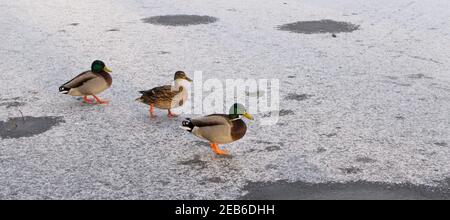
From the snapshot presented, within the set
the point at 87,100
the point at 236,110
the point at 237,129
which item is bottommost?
the point at 87,100

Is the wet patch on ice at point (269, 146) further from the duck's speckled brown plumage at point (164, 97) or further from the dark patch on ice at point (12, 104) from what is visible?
the dark patch on ice at point (12, 104)

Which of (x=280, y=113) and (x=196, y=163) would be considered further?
(x=280, y=113)

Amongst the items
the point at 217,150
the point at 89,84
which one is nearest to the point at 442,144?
the point at 217,150

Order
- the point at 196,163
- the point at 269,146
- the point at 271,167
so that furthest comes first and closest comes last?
the point at 269,146
the point at 196,163
the point at 271,167

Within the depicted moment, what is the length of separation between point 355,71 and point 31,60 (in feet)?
11.7

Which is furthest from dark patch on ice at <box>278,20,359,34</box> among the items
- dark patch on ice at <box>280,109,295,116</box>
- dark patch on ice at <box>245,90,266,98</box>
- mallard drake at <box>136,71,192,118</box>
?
mallard drake at <box>136,71,192,118</box>

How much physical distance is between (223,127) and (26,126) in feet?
5.71

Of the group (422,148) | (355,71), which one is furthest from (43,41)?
(422,148)

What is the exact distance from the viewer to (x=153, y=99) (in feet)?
17.1

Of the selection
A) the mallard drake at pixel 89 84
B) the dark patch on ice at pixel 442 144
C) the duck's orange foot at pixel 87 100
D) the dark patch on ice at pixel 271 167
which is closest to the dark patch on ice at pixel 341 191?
the dark patch on ice at pixel 271 167

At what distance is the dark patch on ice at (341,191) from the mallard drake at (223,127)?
440 mm

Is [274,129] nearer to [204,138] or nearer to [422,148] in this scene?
[204,138]

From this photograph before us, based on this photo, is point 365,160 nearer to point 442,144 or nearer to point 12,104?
point 442,144

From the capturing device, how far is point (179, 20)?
903 cm
